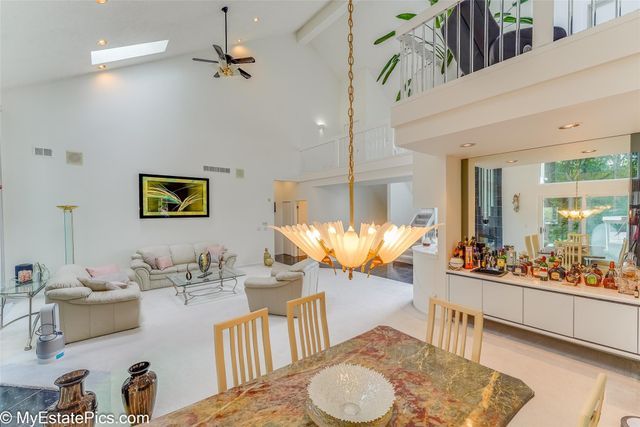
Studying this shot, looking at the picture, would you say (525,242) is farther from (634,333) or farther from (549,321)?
(634,333)

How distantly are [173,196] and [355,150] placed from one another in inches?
201

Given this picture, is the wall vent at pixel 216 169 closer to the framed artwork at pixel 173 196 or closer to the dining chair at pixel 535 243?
the framed artwork at pixel 173 196

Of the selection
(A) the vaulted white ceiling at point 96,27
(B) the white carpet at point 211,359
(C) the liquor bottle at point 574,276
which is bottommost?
(B) the white carpet at point 211,359

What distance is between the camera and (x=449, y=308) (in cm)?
204

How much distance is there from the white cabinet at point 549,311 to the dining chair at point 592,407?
241 centimetres

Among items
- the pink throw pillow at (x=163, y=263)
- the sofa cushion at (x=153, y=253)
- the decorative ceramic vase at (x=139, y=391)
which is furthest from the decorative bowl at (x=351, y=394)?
the sofa cushion at (x=153, y=253)

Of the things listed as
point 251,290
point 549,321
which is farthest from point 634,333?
point 251,290

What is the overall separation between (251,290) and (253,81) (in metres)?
6.49

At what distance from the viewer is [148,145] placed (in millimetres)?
6578

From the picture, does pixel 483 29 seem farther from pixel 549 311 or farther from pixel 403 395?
pixel 403 395

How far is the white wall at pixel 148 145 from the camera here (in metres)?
5.29

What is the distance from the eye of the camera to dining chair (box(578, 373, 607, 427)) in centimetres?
89

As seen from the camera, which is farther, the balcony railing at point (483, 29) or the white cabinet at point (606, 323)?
the white cabinet at point (606, 323)

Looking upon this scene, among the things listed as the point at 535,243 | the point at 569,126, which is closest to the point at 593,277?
the point at 535,243
